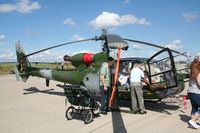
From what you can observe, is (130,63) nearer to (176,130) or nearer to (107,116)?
(107,116)

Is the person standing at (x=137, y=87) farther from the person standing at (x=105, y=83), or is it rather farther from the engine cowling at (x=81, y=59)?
the engine cowling at (x=81, y=59)

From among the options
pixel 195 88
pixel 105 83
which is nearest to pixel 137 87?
pixel 105 83

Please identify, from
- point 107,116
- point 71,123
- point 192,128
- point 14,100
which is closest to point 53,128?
point 71,123

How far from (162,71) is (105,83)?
2.04 metres

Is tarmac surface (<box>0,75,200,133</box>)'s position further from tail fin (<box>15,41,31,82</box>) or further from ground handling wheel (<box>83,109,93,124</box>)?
tail fin (<box>15,41,31,82</box>)

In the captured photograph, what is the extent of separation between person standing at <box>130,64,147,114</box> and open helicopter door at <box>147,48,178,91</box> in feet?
1.53

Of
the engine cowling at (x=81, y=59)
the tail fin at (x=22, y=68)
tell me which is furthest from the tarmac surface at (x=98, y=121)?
the tail fin at (x=22, y=68)

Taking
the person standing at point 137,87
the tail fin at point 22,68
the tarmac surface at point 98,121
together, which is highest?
the tail fin at point 22,68

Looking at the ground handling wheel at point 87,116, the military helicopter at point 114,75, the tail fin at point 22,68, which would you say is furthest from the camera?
the tail fin at point 22,68

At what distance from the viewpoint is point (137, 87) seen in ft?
28.1

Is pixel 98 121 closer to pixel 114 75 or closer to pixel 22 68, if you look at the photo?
pixel 114 75

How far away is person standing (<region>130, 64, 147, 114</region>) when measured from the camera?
8.47 metres

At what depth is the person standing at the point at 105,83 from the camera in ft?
27.9

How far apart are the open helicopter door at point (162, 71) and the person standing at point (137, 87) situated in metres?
0.47
